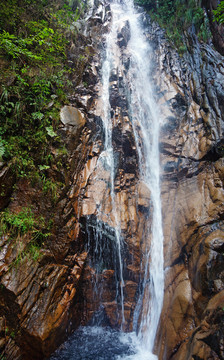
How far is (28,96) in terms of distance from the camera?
557 centimetres

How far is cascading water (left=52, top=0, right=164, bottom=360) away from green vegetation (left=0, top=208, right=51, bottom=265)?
1665mm

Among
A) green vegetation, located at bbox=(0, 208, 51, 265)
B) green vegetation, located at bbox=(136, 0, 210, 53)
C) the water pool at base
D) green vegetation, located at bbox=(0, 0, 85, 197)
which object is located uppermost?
green vegetation, located at bbox=(136, 0, 210, 53)

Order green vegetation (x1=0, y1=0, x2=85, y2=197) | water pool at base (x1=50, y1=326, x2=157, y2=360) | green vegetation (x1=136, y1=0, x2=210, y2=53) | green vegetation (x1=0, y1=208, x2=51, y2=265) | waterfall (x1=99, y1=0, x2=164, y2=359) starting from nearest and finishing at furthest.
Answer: green vegetation (x1=0, y1=208, x2=51, y2=265) → water pool at base (x1=50, y1=326, x2=157, y2=360) → green vegetation (x1=0, y1=0, x2=85, y2=197) → waterfall (x1=99, y1=0, x2=164, y2=359) → green vegetation (x1=136, y1=0, x2=210, y2=53)

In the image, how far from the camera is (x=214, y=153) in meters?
6.26

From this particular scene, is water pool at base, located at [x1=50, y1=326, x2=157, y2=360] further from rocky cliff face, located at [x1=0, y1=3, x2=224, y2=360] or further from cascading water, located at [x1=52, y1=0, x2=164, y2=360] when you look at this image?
rocky cliff face, located at [x1=0, y1=3, x2=224, y2=360]

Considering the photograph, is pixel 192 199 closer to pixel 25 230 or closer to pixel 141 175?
pixel 141 175

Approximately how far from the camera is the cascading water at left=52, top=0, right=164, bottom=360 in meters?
5.06

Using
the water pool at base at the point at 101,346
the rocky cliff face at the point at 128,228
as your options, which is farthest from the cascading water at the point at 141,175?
the rocky cliff face at the point at 128,228

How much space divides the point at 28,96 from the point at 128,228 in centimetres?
516

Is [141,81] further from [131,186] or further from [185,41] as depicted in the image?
[131,186]

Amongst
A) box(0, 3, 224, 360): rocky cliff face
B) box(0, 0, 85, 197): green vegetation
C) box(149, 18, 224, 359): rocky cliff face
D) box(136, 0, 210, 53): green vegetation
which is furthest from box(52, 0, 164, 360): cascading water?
box(0, 0, 85, 197): green vegetation

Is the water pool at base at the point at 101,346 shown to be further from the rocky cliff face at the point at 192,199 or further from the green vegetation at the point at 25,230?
the green vegetation at the point at 25,230

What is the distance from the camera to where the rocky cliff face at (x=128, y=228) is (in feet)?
13.1

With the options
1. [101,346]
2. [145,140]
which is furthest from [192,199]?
[101,346]
